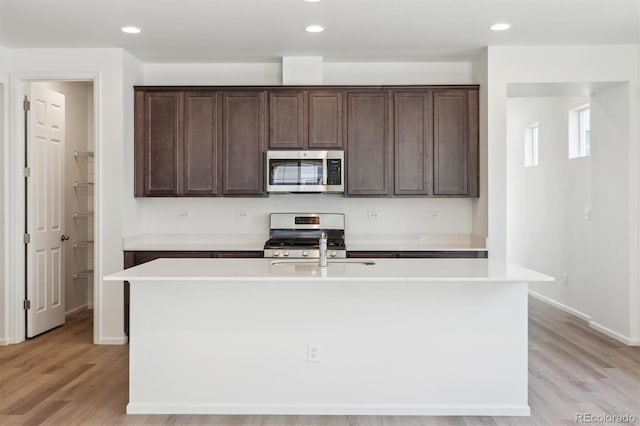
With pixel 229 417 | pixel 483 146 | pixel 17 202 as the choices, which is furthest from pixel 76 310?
pixel 483 146

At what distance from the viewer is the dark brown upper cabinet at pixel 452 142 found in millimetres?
5109

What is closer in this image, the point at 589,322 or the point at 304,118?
the point at 304,118

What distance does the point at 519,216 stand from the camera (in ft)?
24.5

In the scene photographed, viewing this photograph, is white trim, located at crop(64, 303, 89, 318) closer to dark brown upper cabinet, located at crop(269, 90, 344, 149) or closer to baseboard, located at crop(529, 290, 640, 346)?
dark brown upper cabinet, located at crop(269, 90, 344, 149)

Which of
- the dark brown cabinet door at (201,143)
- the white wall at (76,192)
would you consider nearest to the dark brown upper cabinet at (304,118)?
the dark brown cabinet door at (201,143)

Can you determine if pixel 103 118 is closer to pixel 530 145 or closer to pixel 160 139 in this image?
pixel 160 139

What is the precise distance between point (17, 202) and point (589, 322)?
5544mm

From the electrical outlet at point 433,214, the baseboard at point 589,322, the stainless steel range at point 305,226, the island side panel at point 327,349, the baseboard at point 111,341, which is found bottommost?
the baseboard at point 111,341

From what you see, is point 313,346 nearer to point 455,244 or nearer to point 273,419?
point 273,419

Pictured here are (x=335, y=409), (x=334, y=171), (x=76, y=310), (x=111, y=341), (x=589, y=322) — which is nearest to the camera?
(x=335, y=409)

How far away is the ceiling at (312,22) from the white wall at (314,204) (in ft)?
0.75

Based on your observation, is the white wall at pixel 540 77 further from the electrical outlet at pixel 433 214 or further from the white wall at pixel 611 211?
the electrical outlet at pixel 433 214

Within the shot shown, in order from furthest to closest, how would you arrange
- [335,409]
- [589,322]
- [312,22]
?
[589,322]
[312,22]
[335,409]

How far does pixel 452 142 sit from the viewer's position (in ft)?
16.8
